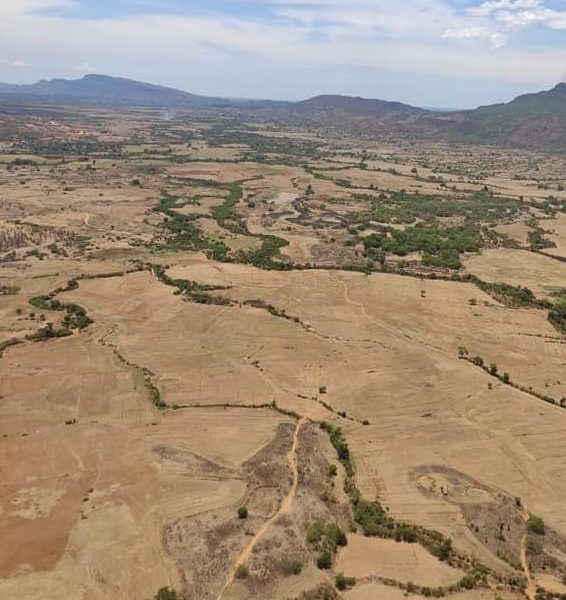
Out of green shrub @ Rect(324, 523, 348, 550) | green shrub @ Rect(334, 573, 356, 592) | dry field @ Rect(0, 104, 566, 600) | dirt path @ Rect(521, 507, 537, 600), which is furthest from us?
green shrub @ Rect(324, 523, 348, 550)

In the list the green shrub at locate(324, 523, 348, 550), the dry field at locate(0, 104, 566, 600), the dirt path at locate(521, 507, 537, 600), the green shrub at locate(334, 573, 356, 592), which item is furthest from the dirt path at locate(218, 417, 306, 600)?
the dirt path at locate(521, 507, 537, 600)

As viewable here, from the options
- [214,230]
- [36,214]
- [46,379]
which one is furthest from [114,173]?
[46,379]

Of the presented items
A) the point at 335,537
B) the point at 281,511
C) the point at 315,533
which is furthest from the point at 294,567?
the point at 281,511

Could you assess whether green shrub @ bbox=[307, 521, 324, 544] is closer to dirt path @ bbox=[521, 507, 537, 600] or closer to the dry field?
the dry field

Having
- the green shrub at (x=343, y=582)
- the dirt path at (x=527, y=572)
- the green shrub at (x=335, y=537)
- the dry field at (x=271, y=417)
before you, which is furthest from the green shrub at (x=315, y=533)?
the dirt path at (x=527, y=572)

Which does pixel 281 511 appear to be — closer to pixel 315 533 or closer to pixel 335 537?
pixel 315 533

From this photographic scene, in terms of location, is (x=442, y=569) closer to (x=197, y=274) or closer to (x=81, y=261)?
(x=197, y=274)

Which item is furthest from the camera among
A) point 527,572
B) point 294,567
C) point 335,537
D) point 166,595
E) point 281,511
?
point 281,511
